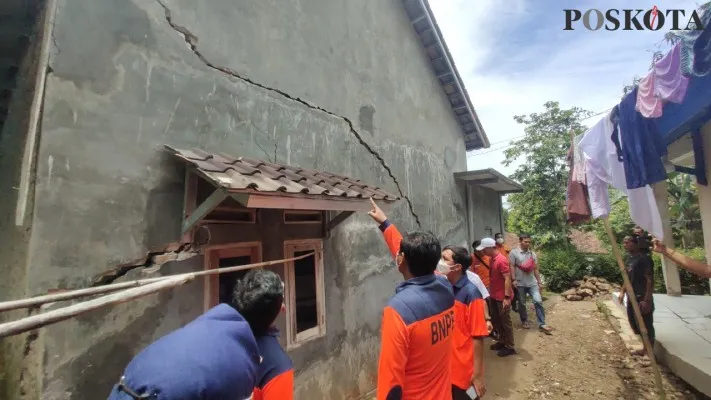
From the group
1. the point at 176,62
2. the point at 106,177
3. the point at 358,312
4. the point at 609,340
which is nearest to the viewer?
the point at 106,177

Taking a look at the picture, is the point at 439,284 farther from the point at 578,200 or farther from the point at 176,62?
the point at 578,200

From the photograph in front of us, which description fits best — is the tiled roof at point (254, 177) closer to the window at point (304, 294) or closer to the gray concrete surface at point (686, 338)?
the window at point (304, 294)

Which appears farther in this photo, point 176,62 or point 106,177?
point 176,62

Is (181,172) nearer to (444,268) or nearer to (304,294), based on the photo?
(304,294)

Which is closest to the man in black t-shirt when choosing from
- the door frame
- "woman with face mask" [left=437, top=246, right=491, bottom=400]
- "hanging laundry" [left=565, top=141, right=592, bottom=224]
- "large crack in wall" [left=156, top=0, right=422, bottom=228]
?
"hanging laundry" [left=565, top=141, right=592, bottom=224]

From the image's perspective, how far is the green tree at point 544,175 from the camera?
15867 millimetres

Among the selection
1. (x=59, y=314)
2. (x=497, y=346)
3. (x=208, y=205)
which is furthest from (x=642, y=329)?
(x=59, y=314)

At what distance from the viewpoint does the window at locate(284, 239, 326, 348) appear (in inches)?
159

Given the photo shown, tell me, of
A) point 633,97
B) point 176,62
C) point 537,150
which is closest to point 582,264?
point 537,150

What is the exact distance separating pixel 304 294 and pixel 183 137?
2221 mm

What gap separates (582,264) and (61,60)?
1634cm

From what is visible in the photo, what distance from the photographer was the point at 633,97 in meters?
4.49

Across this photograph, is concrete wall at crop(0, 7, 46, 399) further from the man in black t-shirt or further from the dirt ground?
the man in black t-shirt

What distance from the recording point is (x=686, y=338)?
577 cm
